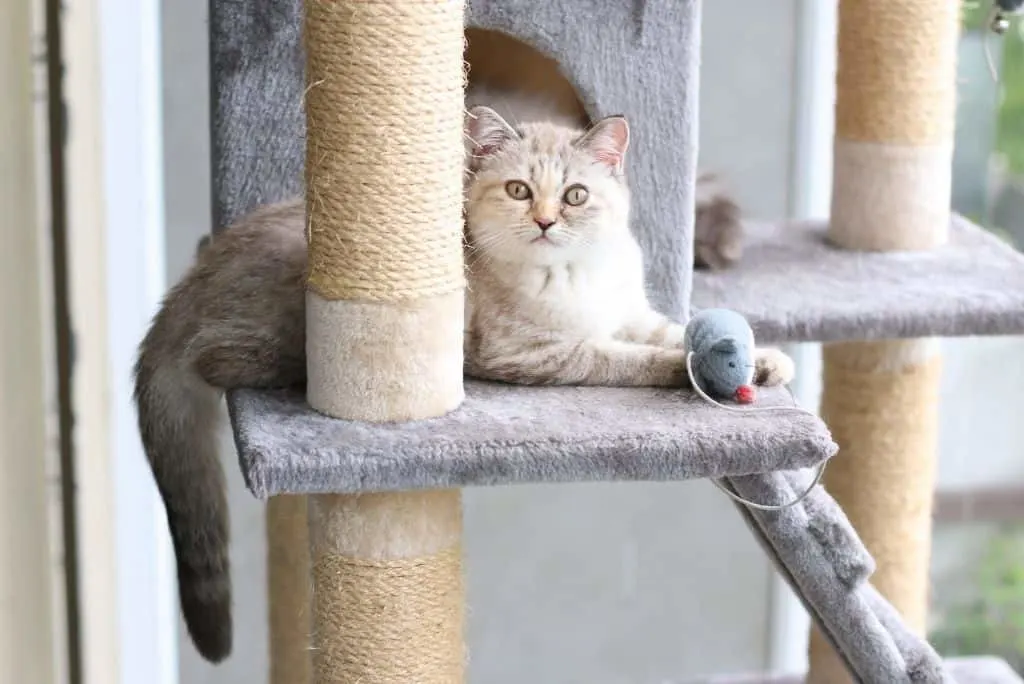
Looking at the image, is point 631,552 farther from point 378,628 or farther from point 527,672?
point 378,628

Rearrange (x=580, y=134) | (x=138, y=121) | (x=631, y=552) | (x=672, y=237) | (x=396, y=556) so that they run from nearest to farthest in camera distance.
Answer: (x=396, y=556)
(x=580, y=134)
(x=672, y=237)
(x=138, y=121)
(x=631, y=552)

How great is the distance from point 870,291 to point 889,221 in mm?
178

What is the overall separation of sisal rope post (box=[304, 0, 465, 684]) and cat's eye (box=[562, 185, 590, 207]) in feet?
0.48

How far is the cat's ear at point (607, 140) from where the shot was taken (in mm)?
1380

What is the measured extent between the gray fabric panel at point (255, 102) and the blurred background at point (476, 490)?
0.37m

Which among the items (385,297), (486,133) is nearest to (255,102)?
(486,133)

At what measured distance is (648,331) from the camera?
57.4 inches

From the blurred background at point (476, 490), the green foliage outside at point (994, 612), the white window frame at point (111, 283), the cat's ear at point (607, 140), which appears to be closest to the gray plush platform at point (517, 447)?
the cat's ear at point (607, 140)

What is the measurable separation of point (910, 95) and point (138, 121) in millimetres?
1017

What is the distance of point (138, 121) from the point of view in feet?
6.62

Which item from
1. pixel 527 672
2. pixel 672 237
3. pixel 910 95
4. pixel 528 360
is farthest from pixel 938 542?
pixel 528 360

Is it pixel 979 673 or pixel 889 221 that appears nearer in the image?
pixel 889 221

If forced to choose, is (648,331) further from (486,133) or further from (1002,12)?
(1002,12)

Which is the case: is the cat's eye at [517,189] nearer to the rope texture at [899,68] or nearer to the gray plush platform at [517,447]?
the gray plush platform at [517,447]
